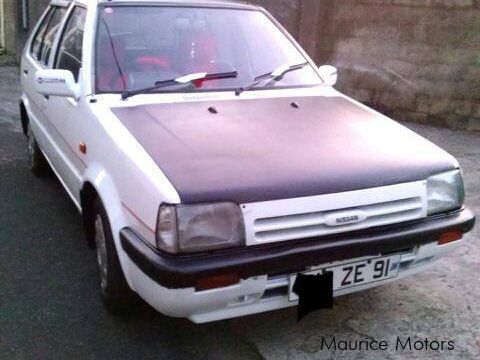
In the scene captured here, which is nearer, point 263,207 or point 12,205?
point 263,207

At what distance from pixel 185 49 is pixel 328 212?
158cm

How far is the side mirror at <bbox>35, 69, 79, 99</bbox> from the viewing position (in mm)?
3172

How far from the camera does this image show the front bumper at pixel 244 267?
2188 mm

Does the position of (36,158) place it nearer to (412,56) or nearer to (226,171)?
(226,171)

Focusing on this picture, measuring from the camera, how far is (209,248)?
2221 mm

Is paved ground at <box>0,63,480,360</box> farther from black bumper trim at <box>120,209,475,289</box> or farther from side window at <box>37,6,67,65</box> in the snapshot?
side window at <box>37,6,67,65</box>

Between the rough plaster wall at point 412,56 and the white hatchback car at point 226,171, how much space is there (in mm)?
3662

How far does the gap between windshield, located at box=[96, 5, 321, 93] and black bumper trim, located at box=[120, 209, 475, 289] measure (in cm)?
115

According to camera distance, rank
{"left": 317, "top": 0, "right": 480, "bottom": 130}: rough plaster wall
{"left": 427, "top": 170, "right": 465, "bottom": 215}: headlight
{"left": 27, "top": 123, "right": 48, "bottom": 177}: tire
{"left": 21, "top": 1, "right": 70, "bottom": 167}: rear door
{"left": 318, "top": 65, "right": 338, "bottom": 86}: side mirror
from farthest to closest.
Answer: {"left": 317, "top": 0, "right": 480, "bottom": 130}: rough plaster wall
{"left": 27, "top": 123, "right": 48, "bottom": 177}: tire
{"left": 21, "top": 1, "right": 70, "bottom": 167}: rear door
{"left": 318, "top": 65, "right": 338, "bottom": 86}: side mirror
{"left": 427, "top": 170, "right": 465, "bottom": 215}: headlight

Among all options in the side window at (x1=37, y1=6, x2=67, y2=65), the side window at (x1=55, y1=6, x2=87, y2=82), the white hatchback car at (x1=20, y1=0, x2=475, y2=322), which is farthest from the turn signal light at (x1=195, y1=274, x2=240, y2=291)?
the side window at (x1=37, y1=6, x2=67, y2=65)

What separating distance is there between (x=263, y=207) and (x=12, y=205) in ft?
9.13

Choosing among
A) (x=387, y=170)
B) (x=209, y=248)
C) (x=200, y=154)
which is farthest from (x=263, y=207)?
(x=387, y=170)

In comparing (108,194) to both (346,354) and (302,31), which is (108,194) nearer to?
(346,354)

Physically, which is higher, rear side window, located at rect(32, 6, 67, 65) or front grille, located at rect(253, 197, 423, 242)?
rear side window, located at rect(32, 6, 67, 65)
